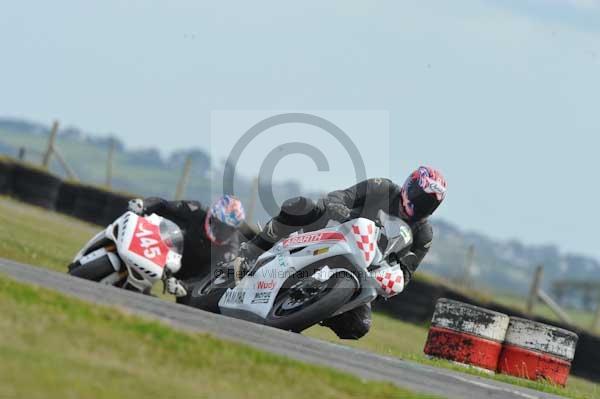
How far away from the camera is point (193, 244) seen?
13.4 meters

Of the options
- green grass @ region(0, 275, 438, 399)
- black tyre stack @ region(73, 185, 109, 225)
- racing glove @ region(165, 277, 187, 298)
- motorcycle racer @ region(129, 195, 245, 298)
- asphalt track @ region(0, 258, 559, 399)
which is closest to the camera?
green grass @ region(0, 275, 438, 399)

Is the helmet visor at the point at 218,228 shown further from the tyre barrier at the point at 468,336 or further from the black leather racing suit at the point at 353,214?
the tyre barrier at the point at 468,336

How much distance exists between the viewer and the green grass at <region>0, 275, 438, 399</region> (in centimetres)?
545

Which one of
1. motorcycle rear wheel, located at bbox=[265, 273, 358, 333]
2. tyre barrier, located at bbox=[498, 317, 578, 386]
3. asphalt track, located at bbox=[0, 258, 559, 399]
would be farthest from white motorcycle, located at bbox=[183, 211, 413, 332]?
tyre barrier, located at bbox=[498, 317, 578, 386]

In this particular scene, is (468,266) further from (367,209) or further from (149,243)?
(367,209)

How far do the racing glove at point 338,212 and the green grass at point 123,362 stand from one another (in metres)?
3.75

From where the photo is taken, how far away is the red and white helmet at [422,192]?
10867 mm

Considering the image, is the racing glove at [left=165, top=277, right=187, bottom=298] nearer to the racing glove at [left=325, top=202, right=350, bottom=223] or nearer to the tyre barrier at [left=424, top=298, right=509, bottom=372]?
the racing glove at [left=325, top=202, right=350, bottom=223]

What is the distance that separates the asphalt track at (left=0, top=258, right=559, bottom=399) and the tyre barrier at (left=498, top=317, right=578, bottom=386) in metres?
2.88

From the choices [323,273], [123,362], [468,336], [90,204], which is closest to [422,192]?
[323,273]

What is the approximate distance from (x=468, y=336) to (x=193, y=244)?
318cm

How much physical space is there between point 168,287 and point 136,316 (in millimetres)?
5492

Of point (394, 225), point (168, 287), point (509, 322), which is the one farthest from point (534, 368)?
point (168, 287)

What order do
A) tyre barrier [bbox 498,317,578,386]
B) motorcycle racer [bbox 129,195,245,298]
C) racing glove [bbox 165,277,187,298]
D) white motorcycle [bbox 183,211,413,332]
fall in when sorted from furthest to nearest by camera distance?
motorcycle racer [bbox 129,195,245,298]
racing glove [bbox 165,277,187,298]
tyre barrier [bbox 498,317,578,386]
white motorcycle [bbox 183,211,413,332]
